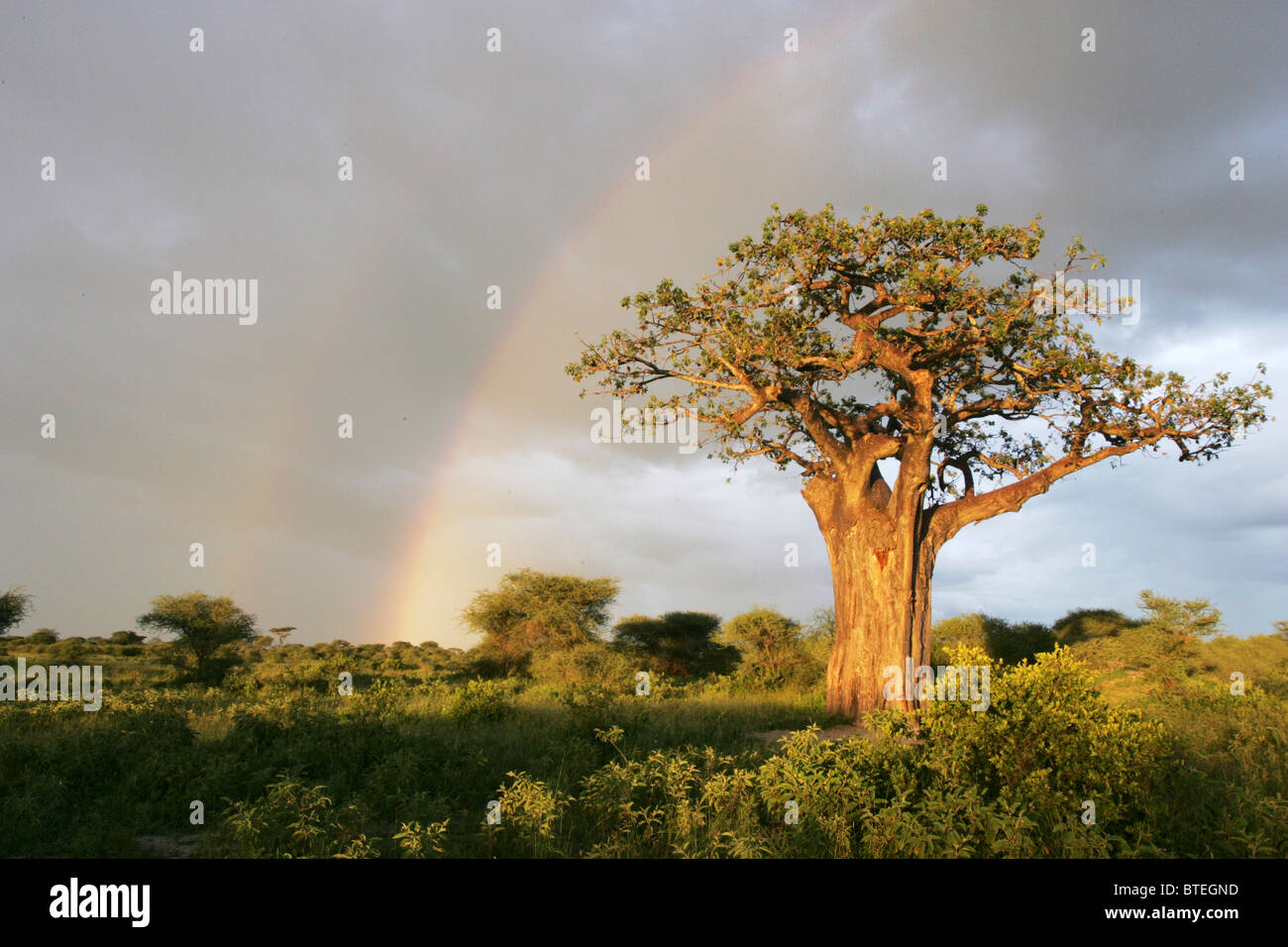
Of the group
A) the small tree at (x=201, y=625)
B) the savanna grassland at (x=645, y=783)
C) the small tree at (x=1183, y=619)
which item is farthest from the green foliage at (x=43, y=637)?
the small tree at (x=1183, y=619)

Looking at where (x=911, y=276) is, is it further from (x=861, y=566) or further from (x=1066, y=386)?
(x=861, y=566)

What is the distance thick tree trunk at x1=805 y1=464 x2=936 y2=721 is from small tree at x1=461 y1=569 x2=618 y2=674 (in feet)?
55.2

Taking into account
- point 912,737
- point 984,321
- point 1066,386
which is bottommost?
point 912,737

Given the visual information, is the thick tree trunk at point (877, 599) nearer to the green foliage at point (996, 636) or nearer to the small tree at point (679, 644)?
the green foliage at point (996, 636)

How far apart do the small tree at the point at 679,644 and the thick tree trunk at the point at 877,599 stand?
16.6 meters

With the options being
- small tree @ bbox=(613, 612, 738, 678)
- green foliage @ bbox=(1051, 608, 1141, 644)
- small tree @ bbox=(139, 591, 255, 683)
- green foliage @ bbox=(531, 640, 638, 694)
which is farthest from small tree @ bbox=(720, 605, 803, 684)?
small tree @ bbox=(139, 591, 255, 683)

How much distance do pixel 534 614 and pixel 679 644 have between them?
20.9ft

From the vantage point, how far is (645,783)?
7594 mm

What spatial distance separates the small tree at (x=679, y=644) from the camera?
3412 cm

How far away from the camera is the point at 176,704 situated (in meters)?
13.6

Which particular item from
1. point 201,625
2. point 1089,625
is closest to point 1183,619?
point 1089,625

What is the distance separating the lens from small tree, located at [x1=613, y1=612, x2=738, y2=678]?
34.1 meters
